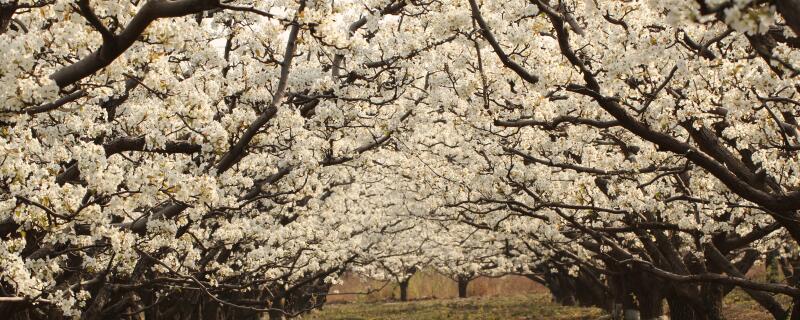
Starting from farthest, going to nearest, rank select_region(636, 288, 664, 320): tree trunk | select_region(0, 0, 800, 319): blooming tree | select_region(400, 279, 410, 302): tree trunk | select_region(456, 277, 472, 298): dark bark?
select_region(400, 279, 410, 302): tree trunk → select_region(456, 277, 472, 298): dark bark → select_region(636, 288, 664, 320): tree trunk → select_region(0, 0, 800, 319): blooming tree

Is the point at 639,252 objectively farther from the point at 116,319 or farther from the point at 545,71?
the point at 116,319

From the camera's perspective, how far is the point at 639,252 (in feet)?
57.2

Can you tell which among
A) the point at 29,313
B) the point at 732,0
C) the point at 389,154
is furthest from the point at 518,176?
the point at 732,0

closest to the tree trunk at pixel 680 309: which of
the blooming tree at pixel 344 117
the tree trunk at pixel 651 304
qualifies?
the blooming tree at pixel 344 117

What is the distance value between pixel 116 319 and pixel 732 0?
12630 millimetres

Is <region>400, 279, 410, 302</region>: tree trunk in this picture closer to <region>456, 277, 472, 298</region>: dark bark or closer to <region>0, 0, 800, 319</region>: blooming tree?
<region>456, 277, 472, 298</region>: dark bark

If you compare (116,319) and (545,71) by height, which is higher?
(545,71)

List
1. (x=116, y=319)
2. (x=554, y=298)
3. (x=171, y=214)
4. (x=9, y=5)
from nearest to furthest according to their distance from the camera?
1. (x=9, y=5)
2. (x=171, y=214)
3. (x=116, y=319)
4. (x=554, y=298)

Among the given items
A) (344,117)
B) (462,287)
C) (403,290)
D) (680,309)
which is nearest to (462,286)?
(462,287)

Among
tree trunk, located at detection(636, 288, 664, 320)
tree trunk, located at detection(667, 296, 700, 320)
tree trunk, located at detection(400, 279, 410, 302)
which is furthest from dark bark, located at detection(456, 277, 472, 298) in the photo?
tree trunk, located at detection(667, 296, 700, 320)

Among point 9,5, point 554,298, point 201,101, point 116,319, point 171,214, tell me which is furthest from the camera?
point 554,298

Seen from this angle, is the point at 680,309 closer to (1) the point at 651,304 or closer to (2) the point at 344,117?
(1) the point at 651,304

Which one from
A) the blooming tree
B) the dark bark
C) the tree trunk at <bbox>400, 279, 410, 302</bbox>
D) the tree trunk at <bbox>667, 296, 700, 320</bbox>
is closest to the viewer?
the blooming tree

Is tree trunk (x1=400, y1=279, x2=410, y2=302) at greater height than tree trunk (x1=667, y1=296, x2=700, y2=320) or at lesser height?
greater
